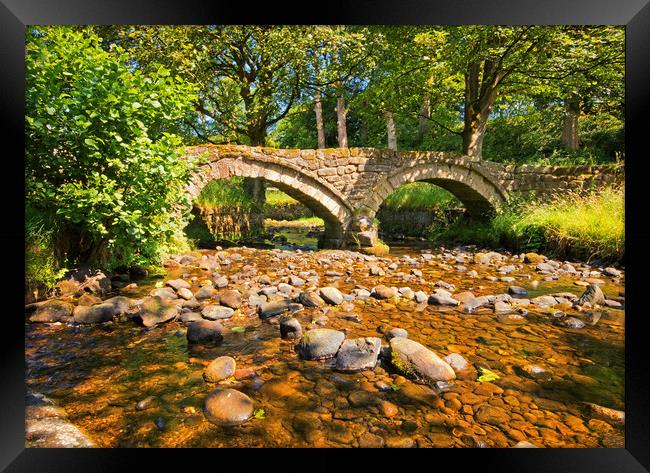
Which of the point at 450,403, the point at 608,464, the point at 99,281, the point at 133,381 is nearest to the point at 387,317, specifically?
the point at 450,403

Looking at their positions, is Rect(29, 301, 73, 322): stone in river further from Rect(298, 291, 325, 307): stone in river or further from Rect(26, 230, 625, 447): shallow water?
Rect(298, 291, 325, 307): stone in river

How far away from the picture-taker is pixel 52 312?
3.77 m

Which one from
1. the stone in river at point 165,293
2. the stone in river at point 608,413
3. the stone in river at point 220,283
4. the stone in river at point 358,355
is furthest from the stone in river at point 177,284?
the stone in river at point 608,413

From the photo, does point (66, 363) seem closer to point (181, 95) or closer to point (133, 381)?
point (133, 381)

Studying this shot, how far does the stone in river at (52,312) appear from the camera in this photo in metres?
3.71

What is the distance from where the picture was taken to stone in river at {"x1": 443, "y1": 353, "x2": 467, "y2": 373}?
287cm

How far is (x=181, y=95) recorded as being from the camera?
5117 millimetres

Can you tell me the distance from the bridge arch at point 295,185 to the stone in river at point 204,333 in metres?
4.95

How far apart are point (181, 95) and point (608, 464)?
18.5ft

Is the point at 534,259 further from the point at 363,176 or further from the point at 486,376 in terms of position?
the point at 486,376

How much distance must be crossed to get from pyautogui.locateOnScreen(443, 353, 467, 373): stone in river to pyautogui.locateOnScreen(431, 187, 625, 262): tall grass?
5234 millimetres

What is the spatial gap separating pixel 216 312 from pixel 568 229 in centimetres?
799

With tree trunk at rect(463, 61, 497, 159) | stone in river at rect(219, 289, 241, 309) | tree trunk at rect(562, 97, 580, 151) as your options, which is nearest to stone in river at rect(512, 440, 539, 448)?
stone in river at rect(219, 289, 241, 309)

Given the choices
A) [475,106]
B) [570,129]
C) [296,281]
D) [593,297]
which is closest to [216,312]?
[296,281]
